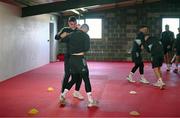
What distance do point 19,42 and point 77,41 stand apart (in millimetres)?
4846

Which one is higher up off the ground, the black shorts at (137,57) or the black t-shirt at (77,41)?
the black t-shirt at (77,41)

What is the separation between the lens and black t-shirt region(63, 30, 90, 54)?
17.0 ft

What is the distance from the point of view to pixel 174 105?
5434mm

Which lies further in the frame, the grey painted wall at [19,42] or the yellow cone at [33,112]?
the grey painted wall at [19,42]

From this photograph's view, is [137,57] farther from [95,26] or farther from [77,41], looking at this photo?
[95,26]

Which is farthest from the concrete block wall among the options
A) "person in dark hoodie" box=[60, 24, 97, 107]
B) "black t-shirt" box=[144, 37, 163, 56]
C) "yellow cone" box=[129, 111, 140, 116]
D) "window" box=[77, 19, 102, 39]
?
"yellow cone" box=[129, 111, 140, 116]

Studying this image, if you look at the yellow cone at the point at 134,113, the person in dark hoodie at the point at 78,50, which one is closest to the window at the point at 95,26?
the person in dark hoodie at the point at 78,50

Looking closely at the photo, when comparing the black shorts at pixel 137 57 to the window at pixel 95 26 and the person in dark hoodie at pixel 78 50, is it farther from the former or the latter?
the window at pixel 95 26

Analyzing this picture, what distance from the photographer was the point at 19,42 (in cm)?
957

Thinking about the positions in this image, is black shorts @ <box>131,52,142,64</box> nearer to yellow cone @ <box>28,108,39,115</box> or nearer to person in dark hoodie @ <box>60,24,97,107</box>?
person in dark hoodie @ <box>60,24,97,107</box>

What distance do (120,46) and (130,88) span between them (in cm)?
804

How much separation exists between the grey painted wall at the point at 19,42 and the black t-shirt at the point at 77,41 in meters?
3.58

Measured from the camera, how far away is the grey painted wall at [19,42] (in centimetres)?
834

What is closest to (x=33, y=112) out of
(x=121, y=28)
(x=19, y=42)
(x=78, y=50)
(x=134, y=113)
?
(x=78, y=50)
